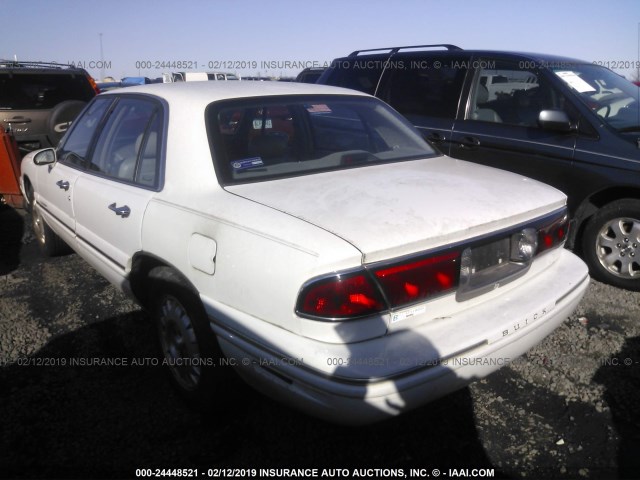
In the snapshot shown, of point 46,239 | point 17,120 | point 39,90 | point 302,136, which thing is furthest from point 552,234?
point 39,90

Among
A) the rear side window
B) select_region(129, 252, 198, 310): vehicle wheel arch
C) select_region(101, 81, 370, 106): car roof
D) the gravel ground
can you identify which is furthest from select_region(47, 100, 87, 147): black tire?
select_region(129, 252, 198, 310): vehicle wheel arch

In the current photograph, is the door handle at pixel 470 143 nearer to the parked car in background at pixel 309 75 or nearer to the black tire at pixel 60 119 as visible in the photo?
the black tire at pixel 60 119

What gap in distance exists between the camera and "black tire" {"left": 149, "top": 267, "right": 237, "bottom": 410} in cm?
238

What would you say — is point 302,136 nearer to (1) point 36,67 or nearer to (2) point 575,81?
(2) point 575,81

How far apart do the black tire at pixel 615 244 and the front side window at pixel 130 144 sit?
3.36m

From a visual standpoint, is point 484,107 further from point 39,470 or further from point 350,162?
point 39,470

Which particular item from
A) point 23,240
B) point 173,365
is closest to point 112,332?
point 173,365

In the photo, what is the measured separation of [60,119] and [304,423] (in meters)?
5.45

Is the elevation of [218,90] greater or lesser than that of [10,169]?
greater

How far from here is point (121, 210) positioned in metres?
2.90

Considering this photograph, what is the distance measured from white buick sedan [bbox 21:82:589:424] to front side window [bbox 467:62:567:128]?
1.63 m

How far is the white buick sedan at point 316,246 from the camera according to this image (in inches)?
74.1

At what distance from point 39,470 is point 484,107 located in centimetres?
441

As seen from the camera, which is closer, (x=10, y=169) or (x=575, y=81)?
(x=575, y=81)
